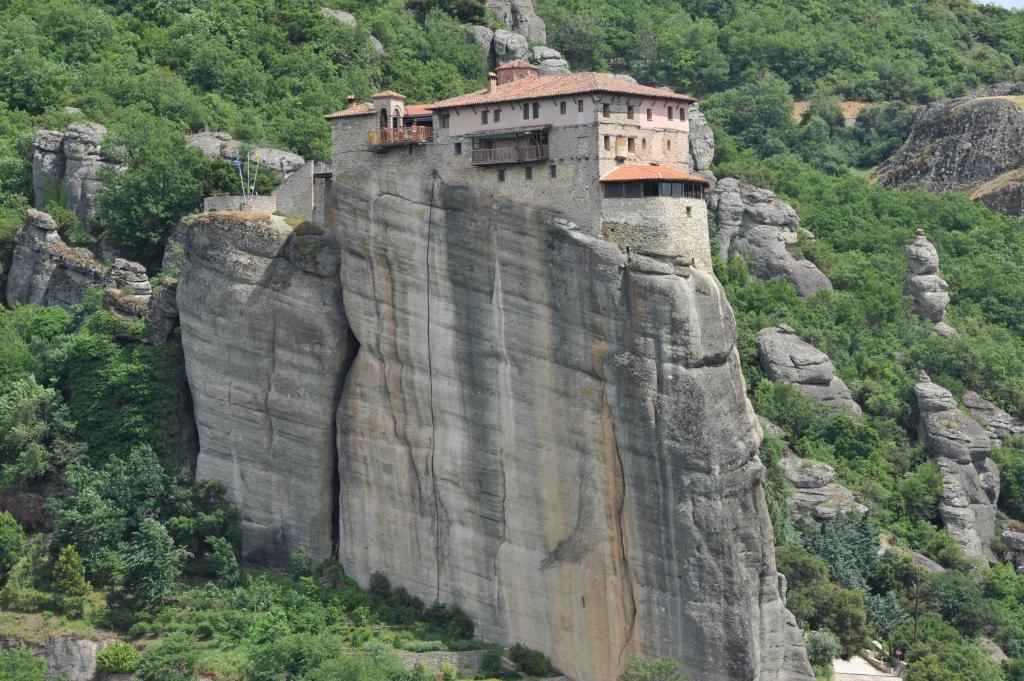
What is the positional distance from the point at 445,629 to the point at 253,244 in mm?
16102

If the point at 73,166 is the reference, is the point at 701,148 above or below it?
above

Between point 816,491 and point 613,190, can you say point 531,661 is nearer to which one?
point 613,190

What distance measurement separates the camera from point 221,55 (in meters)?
96.7

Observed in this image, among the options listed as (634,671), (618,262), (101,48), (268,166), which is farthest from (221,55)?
(634,671)

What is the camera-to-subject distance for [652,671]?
183 ft

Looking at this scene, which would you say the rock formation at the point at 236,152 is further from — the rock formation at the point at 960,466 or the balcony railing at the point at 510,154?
the rock formation at the point at 960,466

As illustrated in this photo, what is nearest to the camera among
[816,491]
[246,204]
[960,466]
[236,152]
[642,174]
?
[642,174]

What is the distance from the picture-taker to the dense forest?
6175 centimetres

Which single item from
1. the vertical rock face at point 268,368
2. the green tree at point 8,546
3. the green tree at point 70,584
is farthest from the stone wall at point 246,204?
the green tree at point 70,584

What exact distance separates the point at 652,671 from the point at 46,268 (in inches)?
1355

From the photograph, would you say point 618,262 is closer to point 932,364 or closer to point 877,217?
point 932,364

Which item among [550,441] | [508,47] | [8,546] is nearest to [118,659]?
[8,546]

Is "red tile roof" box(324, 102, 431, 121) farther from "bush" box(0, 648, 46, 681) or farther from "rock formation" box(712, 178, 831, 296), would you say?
"rock formation" box(712, 178, 831, 296)

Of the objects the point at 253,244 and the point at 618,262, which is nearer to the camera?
the point at 618,262
